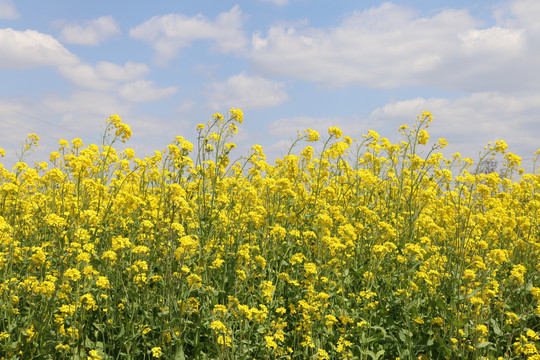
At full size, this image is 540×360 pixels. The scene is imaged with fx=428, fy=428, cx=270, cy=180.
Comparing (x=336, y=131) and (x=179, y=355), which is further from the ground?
(x=336, y=131)

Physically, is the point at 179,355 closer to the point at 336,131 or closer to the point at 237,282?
the point at 237,282

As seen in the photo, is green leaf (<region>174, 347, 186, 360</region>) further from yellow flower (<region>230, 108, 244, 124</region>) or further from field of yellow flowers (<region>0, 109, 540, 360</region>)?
yellow flower (<region>230, 108, 244, 124</region>)

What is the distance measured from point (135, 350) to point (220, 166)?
7.51ft

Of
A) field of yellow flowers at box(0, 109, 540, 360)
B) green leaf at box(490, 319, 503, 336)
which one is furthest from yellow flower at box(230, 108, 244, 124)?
green leaf at box(490, 319, 503, 336)

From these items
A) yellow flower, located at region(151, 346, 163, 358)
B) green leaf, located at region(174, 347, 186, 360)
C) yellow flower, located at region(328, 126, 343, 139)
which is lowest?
green leaf, located at region(174, 347, 186, 360)

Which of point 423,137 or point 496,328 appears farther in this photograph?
point 423,137

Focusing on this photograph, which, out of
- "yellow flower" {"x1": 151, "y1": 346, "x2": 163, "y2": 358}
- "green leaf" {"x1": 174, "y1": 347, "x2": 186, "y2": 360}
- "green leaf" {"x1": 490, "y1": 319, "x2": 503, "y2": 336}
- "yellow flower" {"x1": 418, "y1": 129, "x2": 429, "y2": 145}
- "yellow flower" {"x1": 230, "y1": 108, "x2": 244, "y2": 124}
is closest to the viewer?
"yellow flower" {"x1": 151, "y1": 346, "x2": 163, "y2": 358}

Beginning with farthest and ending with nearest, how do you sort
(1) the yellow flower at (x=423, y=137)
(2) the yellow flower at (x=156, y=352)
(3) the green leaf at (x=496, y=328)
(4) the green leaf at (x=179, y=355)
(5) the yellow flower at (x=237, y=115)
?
(1) the yellow flower at (x=423, y=137) < (5) the yellow flower at (x=237, y=115) < (3) the green leaf at (x=496, y=328) < (4) the green leaf at (x=179, y=355) < (2) the yellow flower at (x=156, y=352)

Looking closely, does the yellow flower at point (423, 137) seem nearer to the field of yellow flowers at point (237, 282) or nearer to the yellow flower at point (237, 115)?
the field of yellow flowers at point (237, 282)

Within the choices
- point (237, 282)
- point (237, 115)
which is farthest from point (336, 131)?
point (237, 282)

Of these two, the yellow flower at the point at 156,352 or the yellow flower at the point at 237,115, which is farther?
the yellow flower at the point at 237,115

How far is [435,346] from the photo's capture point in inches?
181

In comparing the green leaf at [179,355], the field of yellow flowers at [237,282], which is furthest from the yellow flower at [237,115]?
the green leaf at [179,355]

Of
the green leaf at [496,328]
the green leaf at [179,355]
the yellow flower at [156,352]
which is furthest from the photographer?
the green leaf at [496,328]
